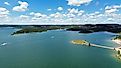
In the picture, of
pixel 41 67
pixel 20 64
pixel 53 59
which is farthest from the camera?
pixel 53 59

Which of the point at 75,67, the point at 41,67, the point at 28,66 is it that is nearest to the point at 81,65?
the point at 75,67

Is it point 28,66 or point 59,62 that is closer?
point 28,66

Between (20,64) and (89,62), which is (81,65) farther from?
(20,64)

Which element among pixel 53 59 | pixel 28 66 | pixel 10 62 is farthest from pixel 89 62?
pixel 10 62

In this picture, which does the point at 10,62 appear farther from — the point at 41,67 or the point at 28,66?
the point at 41,67

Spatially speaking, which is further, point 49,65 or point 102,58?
point 102,58

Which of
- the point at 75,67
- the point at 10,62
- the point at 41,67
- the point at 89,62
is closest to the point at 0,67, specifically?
the point at 10,62

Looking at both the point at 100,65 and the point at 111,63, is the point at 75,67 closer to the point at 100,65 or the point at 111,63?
the point at 100,65

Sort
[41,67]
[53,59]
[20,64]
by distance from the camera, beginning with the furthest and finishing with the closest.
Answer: [53,59] < [20,64] < [41,67]
